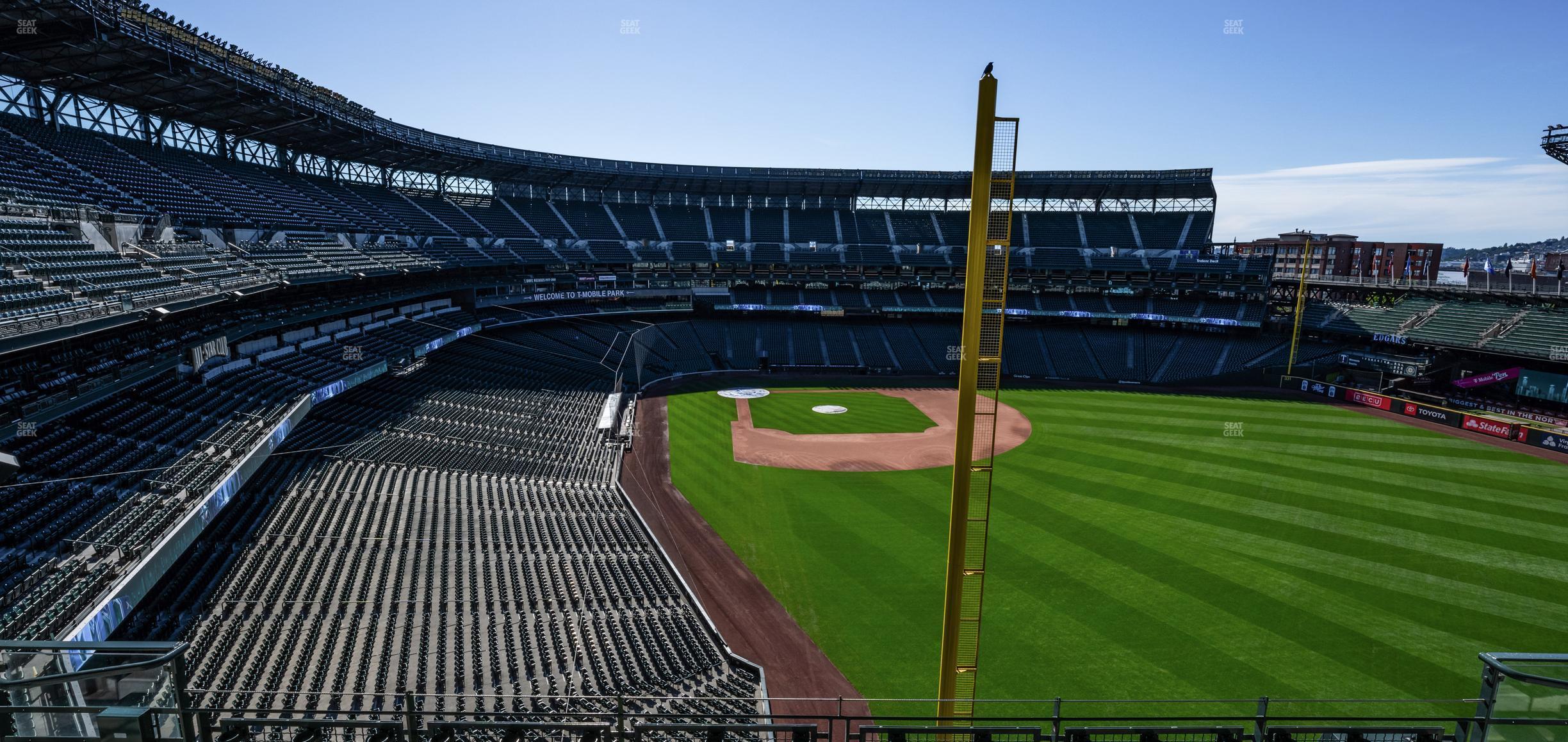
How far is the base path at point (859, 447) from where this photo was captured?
3369 cm

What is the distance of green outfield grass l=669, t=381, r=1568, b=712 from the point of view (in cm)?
1702

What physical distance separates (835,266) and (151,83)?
52.1 m

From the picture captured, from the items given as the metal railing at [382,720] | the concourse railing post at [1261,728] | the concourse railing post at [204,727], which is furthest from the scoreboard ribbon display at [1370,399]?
the concourse railing post at [204,727]

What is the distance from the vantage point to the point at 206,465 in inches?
648

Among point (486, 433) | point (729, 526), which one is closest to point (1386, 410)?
point (729, 526)

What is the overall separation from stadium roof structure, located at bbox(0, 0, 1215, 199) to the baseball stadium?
14.9 inches

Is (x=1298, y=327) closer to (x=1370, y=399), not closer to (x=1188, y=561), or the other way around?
(x=1370, y=399)

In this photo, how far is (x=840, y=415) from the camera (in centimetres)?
4388

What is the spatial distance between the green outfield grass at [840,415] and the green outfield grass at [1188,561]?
634 cm

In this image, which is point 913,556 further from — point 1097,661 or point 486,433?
point 486,433

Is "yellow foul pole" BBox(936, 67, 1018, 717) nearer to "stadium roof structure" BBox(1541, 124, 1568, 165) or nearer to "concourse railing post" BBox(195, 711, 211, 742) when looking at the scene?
"concourse railing post" BBox(195, 711, 211, 742)

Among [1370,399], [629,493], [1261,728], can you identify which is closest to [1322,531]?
[1261,728]

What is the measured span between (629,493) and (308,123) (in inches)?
1211

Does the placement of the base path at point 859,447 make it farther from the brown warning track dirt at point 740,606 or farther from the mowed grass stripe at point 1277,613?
the mowed grass stripe at point 1277,613
